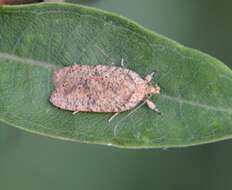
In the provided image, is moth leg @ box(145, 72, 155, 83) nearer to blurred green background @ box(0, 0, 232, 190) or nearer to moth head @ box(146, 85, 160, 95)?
moth head @ box(146, 85, 160, 95)

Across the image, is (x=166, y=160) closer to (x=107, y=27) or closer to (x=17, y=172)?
(x=17, y=172)

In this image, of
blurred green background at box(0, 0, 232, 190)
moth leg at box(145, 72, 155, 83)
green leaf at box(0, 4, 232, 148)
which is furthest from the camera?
blurred green background at box(0, 0, 232, 190)

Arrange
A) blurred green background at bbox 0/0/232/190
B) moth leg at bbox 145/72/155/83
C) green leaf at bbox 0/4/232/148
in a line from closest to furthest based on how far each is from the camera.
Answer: green leaf at bbox 0/4/232/148 < moth leg at bbox 145/72/155/83 < blurred green background at bbox 0/0/232/190

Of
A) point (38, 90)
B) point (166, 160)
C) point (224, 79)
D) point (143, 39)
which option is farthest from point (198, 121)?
point (166, 160)

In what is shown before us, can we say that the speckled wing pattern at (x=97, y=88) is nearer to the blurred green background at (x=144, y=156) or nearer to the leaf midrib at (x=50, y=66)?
the leaf midrib at (x=50, y=66)

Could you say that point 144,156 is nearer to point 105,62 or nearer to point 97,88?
point 97,88

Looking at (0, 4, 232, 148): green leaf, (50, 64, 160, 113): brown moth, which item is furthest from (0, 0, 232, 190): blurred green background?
(0, 4, 232, 148): green leaf

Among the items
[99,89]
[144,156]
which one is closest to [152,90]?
[99,89]
